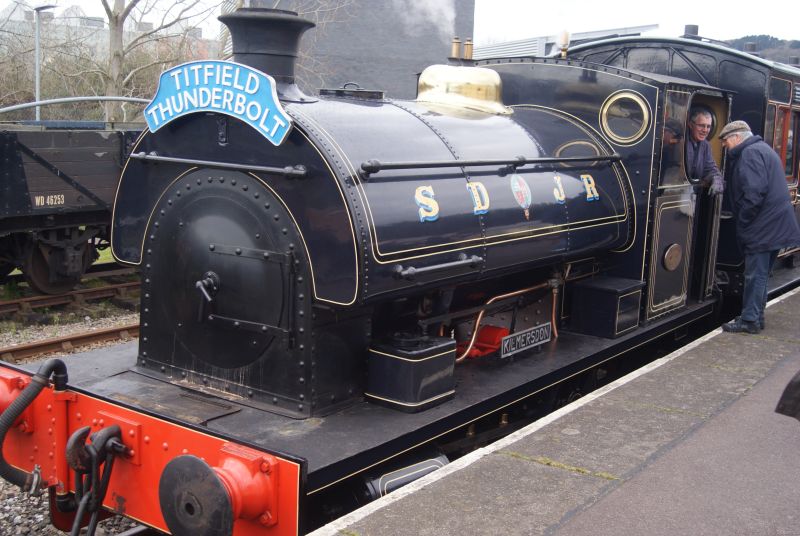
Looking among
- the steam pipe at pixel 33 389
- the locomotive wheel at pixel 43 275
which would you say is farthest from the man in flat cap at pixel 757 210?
the locomotive wheel at pixel 43 275

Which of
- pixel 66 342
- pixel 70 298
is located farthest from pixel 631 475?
pixel 70 298

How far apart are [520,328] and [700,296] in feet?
7.22

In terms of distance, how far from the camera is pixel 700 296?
6.66 m

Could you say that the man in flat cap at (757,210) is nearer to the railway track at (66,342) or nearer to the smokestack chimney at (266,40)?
the smokestack chimney at (266,40)

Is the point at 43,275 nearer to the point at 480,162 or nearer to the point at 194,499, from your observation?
the point at 480,162

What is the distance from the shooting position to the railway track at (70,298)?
8.80 m

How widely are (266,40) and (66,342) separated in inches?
178

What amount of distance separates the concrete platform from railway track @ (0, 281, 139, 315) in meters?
6.68

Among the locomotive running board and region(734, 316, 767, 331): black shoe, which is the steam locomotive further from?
region(734, 316, 767, 331): black shoe

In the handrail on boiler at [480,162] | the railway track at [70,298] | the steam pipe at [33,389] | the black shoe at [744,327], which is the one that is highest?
the handrail on boiler at [480,162]

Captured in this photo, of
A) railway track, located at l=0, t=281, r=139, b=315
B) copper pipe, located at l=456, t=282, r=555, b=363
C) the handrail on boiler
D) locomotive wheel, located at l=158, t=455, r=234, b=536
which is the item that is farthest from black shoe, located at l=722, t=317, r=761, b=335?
railway track, located at l=0, t=281, r=139, b=315

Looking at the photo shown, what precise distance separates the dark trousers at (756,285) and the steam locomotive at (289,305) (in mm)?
1974

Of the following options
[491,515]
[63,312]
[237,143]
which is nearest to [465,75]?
[237,143]

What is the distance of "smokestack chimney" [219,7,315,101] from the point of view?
381cm
